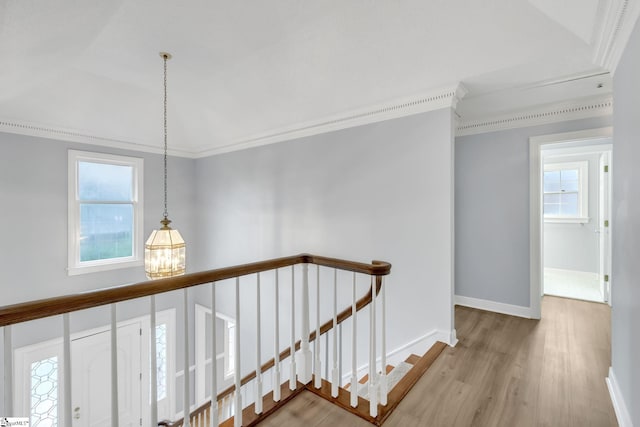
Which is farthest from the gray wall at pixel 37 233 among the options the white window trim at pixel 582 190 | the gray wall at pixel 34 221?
the white window trim at pixel 582 190

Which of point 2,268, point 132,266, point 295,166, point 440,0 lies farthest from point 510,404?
point 2,268

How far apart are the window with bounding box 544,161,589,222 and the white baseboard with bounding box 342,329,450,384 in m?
3.95

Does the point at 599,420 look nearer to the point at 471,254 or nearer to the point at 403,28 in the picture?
the point at 471,254

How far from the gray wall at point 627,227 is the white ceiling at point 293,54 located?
1.30 feet

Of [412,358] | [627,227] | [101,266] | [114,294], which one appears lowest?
[412,358]

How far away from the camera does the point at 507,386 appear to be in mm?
1951

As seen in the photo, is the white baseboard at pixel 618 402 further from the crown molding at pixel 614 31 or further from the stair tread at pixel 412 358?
the crown molding at pixel 614 31

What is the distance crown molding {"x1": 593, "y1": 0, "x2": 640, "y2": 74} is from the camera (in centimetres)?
138

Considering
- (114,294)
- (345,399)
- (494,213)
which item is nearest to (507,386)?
(345,399)

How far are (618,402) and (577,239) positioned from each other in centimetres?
417

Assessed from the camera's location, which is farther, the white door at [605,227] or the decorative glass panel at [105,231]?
the decorative glass panel at [105,231]

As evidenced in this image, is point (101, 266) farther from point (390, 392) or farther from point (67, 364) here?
point (390, 392)

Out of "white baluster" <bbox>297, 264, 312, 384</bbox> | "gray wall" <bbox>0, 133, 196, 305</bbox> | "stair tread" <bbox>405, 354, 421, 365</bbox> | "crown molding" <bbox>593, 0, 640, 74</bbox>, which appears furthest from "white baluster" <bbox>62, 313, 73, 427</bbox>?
"gray wall" <bbox>0, 133, 196, 305</bbox>

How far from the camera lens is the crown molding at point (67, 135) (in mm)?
3357
